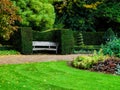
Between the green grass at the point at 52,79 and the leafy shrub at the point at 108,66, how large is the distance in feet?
2.32

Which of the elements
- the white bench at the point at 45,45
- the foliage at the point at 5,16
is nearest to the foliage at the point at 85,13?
the white bench at the point at 45,45

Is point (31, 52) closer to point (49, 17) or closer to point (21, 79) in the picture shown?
point (49, 17)

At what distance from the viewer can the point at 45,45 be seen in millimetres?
26188

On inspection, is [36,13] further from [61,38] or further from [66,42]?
[66,42]

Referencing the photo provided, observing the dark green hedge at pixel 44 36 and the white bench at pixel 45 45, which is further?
the dark green hedge at pixel 44 36

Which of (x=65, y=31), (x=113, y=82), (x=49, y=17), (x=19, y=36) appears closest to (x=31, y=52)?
(x=19, y=36)

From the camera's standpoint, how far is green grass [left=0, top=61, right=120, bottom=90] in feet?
40.8

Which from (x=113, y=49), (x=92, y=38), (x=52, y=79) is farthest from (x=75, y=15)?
(x=52, y=79)

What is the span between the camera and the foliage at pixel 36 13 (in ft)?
94.0

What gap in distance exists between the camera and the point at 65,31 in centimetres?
2594

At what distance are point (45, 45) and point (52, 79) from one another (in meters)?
12.6

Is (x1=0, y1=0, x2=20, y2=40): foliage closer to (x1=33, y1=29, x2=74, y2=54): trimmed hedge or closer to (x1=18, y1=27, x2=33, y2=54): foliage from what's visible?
(x1=18, y1=27, x2=33, y2=54): foliage

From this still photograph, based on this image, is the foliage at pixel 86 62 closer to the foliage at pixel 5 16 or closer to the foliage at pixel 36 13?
the foliage at pixel 5 16

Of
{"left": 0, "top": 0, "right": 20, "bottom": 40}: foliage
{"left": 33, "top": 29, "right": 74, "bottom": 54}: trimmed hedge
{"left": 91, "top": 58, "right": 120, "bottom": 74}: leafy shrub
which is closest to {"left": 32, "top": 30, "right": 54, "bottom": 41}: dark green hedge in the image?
{"left": 33, "top": 29, "right": 74, "bottom": 54}: trimmed hedge
